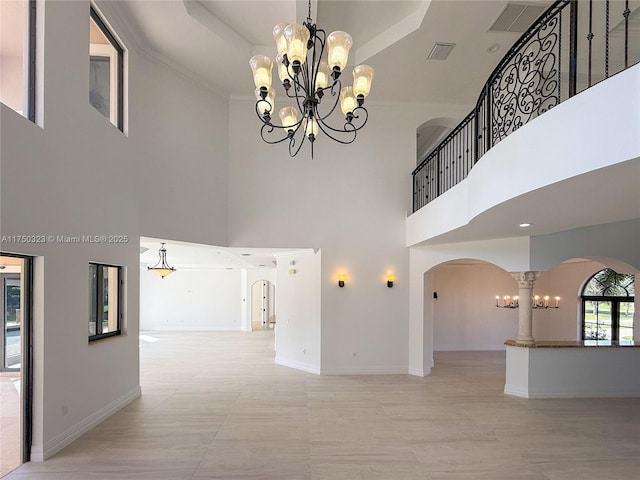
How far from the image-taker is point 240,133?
325 inches

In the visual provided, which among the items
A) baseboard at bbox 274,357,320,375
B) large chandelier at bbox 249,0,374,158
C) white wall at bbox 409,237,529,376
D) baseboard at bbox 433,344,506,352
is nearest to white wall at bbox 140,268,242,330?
baseboard at bbox 274,357,320,375

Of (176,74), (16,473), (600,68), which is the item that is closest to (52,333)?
(16,473)

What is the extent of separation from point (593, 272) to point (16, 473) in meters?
12.5

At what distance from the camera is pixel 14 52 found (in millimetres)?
4109

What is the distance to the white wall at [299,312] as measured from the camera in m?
8.34

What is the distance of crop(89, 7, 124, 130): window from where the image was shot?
5.46 metres

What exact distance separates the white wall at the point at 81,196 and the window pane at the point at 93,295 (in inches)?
9.0

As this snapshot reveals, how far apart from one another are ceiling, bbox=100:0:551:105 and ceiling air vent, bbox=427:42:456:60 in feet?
0.28

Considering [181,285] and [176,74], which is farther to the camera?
[181,285]

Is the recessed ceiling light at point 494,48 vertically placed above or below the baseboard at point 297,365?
above

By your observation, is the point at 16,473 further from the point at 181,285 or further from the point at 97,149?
the point at 181,285

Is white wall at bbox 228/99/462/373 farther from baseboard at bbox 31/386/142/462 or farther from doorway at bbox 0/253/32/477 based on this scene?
doorway at bbox 0/253/32/477

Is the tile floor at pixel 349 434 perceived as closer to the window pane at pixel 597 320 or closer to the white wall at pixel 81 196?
the white wall at pixel 81 196

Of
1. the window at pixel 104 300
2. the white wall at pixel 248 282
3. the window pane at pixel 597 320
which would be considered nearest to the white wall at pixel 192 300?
the white wall at pixel 248 282
